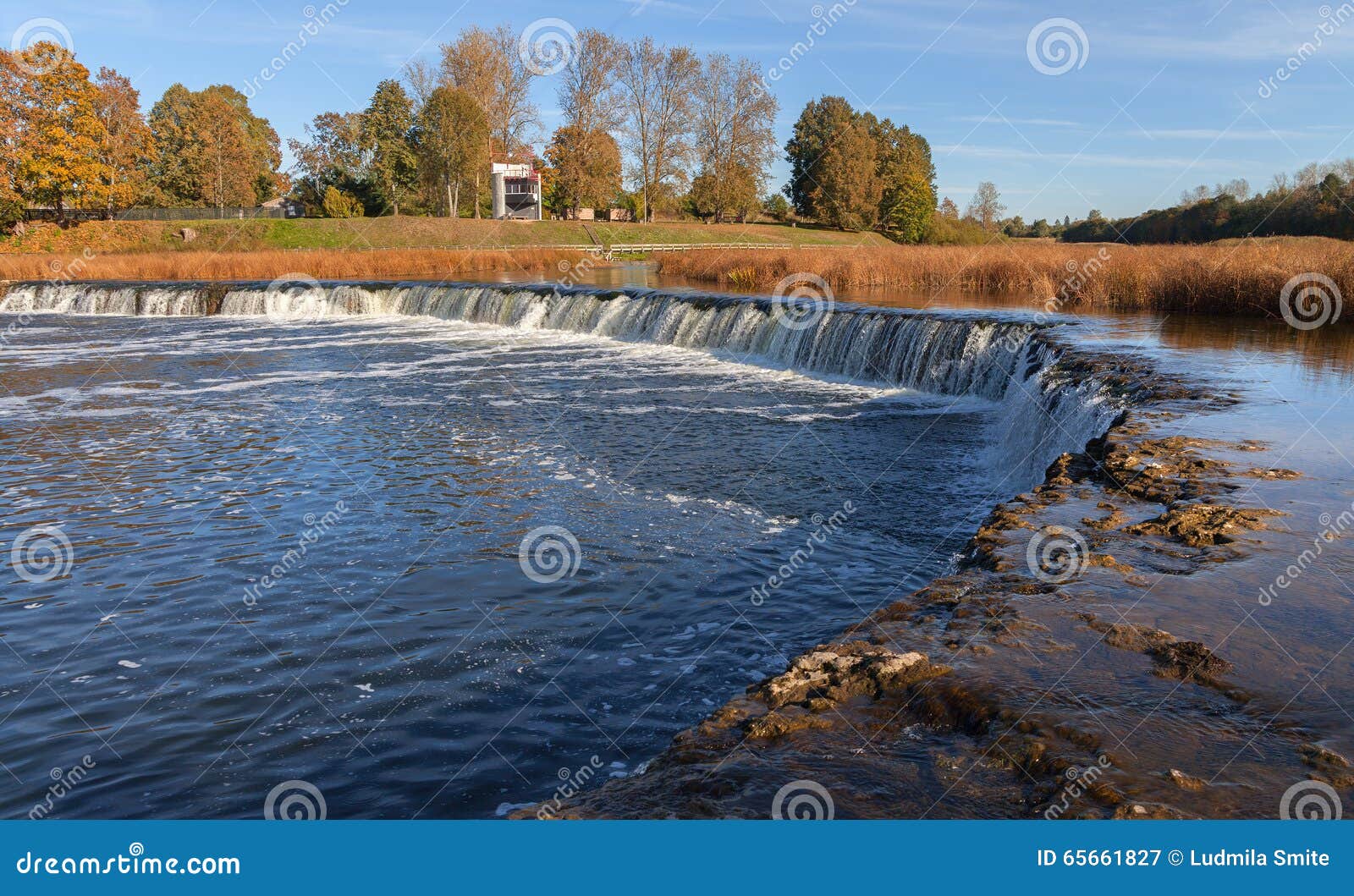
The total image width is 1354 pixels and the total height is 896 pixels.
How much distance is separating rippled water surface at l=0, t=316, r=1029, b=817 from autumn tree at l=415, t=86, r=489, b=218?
47645 mm

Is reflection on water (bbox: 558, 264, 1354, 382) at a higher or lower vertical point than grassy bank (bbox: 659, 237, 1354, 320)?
lower

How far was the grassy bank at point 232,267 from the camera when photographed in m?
37.8

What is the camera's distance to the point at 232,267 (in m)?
38.6

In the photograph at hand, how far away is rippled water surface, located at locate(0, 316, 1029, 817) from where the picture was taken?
5.13 metres

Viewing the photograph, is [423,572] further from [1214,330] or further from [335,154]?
[335,154]

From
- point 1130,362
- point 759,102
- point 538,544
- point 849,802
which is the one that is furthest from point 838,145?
point 849,802

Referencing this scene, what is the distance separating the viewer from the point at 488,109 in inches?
2571

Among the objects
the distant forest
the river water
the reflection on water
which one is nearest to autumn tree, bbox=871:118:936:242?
the distant forest

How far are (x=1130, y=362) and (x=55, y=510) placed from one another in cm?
1326

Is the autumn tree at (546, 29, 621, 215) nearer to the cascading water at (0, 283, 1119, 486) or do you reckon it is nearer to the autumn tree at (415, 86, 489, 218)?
the autumn tree at (415, 86, 489, 218)

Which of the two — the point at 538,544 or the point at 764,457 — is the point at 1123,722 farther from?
the point at 764,457

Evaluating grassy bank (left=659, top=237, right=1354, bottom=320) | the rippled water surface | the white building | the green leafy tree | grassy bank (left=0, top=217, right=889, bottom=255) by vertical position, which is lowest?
the rippled water surface

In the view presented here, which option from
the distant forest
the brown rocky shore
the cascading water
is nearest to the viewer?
the brown rocky shore

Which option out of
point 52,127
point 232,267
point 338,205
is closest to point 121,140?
point 52,127
